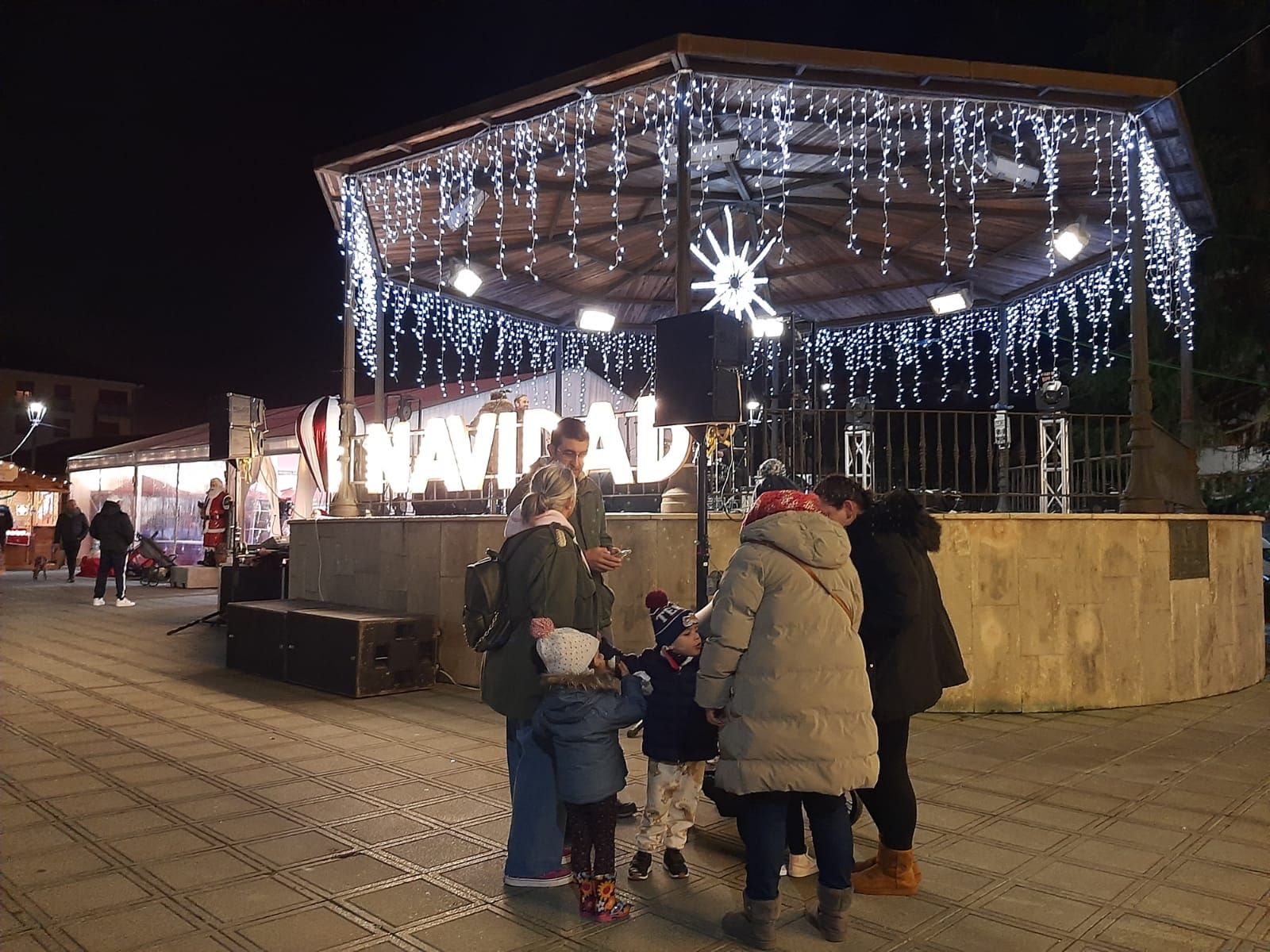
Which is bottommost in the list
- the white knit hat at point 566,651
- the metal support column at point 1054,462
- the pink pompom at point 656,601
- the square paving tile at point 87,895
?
the square paving tile at point 87,895

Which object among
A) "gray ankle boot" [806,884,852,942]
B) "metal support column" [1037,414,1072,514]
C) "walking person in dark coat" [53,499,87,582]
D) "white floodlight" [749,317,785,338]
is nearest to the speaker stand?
"gray ankle boot" [806,884,852,942]

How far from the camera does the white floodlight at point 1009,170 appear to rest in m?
9.15

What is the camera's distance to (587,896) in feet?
10.8

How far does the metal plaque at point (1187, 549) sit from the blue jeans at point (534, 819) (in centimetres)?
631

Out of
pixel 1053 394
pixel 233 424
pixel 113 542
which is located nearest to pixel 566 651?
pixel 1053 394

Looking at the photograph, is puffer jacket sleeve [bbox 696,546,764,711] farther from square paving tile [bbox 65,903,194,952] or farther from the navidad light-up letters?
the navidad light-up letters

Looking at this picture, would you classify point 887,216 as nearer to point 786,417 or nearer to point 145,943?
point 786,417

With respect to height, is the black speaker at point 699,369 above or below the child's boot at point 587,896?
above

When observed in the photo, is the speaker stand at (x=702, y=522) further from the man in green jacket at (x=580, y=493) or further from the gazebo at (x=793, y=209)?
the gazebo at (x=793, y=209)

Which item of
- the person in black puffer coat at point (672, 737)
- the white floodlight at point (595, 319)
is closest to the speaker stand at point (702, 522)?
the person in black puffer coat at point (672, 737)

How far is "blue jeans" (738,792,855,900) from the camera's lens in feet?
10.0

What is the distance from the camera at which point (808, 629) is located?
3.04 metres

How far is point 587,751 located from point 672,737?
0.39m

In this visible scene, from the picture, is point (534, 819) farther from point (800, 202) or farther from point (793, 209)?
point (793, 209)
